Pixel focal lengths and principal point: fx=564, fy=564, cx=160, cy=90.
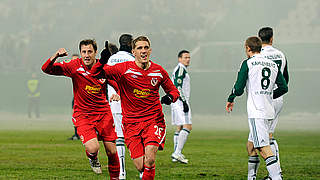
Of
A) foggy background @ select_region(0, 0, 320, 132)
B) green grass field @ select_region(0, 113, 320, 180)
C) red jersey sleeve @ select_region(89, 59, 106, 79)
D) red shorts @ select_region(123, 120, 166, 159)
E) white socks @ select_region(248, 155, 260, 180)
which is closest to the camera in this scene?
red shorts @ select_region(123, 120, 166, 159)

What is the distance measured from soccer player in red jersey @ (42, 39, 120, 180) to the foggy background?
2678cm

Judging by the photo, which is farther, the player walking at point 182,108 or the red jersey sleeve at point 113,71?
the player walking at point 182,108

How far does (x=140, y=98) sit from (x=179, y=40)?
112ft

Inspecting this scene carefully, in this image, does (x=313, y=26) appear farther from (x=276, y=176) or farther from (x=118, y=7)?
(x=276, y=176)

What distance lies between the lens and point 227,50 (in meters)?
39.7

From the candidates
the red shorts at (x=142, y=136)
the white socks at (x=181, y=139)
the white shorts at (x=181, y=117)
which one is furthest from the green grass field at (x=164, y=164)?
the red shorts at (x=142, y=136)

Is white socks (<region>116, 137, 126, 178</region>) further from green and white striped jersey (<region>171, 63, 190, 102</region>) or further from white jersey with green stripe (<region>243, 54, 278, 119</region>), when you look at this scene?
green and white striped jersey (<region>171, 63, 190, 102</region>)

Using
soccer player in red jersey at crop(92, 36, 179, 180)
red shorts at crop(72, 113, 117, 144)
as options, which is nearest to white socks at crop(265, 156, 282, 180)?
soccer player in red jersey at crop(92, 36, 179, 180)

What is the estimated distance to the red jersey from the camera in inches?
278

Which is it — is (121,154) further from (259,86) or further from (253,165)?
(259,86)

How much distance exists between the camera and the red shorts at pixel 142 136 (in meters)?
6.99

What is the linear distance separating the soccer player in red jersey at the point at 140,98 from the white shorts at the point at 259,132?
1.37 meters

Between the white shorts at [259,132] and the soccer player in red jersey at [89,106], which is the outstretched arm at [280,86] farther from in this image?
the soccer player in red jersey at [89,106]

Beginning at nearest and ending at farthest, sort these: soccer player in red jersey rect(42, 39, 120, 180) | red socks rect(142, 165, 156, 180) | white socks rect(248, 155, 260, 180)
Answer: red socks rect(142, 165, 156, 180) < soccer player in red jersey rect(42, 39, 120, 180) < white socks rect(248, 155, 260, 180)
